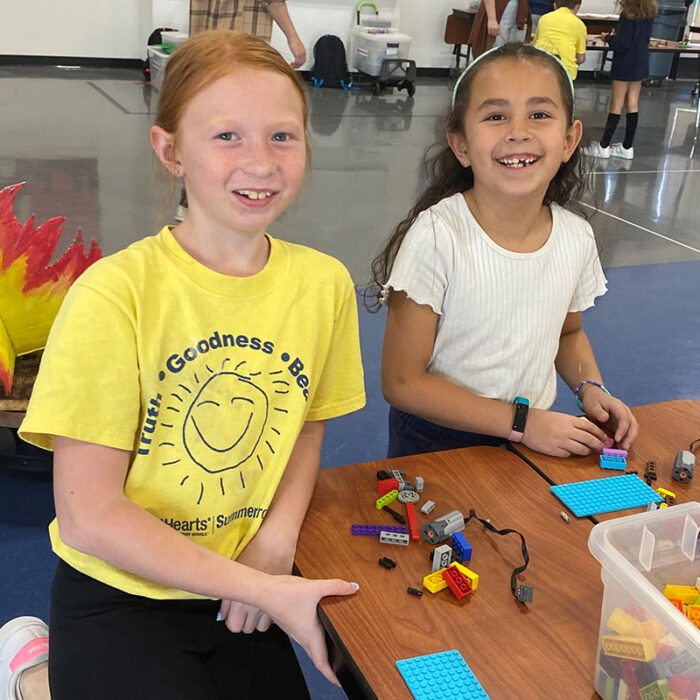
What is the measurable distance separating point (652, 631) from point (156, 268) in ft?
2.49

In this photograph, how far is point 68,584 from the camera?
1.21m

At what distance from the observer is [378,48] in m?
8.95

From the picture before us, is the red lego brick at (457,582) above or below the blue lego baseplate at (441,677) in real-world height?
above

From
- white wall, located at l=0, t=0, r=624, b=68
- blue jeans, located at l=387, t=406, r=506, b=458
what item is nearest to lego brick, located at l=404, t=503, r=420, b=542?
blue jeans, located at l=387, t=406, r=506, b=458

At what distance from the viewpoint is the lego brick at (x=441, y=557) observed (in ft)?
3.42

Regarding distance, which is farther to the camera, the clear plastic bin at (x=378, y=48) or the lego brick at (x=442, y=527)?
the clear plastic bin at (x=378, y=48)

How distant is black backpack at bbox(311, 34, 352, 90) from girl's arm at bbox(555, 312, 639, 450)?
26.3 ft

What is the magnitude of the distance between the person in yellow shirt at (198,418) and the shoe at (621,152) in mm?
6455

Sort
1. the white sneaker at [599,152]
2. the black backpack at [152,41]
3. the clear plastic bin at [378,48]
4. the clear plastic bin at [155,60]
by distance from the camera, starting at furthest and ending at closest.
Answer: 1. the clear plastic bin at [378,48]
2. the black backpack at [152,41]
3. the clear plastic bin at [155,60]
4. the white sneaker at [599,152]

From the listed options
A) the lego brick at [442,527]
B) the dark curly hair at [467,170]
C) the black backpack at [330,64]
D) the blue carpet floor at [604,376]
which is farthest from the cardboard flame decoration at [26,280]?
the black backpack at [330,64]

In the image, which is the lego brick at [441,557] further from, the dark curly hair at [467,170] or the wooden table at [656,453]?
the dark curly hair at [467,170]

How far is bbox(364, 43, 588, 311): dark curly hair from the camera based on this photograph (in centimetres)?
162

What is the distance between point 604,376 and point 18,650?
246cm

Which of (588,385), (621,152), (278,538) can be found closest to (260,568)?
(278,538)
